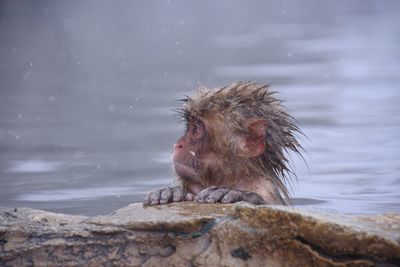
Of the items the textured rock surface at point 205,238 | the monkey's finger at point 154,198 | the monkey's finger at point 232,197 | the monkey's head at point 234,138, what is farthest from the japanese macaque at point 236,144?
the textured rock surface at point 205,238

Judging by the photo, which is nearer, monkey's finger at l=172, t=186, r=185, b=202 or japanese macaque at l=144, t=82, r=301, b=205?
monkey's finger at l=172, t=186, r=185, b=202

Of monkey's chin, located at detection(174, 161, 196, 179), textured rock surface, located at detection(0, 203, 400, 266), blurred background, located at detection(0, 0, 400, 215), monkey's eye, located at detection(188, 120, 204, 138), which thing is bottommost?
textured rock surface, located at detection(0, 203, 400, 266)

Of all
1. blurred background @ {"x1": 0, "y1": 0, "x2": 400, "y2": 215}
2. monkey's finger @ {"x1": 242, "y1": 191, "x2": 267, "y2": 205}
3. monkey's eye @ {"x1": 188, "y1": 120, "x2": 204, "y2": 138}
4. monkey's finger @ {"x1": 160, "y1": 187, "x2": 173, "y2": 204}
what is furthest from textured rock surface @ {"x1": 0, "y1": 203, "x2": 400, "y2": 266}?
blurred background @ {"x1": 0, "y1": 0, "x2": 400, "y2": 215}

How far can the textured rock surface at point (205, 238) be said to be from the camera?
3090 millimetres

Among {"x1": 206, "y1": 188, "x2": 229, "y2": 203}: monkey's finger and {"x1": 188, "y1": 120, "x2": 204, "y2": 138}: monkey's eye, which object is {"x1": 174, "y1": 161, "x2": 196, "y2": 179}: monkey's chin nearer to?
{"x1": 188, "y1": 120, "x2": 204, "y2": 138}: monkey's eye

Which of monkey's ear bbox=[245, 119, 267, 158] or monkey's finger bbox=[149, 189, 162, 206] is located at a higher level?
monkey's ear bbox=[245, 119, 267, 158]

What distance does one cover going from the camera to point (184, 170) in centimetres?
458

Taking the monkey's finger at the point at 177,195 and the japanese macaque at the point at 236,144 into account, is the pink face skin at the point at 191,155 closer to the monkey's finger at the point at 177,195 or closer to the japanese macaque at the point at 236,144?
the japanese macaque at the point at 236,144

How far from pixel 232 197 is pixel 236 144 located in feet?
1.74

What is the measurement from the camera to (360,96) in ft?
34.5

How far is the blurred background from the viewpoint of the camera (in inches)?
281

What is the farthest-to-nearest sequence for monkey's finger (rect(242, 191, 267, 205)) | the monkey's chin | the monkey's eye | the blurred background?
1. the blurred background
2. the monkey's eye
3. the monkey's chin
4. monkey's finger (rect(242, 191, 267, 205))

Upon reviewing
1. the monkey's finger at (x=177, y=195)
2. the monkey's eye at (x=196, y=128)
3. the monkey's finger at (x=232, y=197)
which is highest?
the monkey's eye at (x=196, y=128)

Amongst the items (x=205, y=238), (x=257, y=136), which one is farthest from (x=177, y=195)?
(x=205, y=238)
